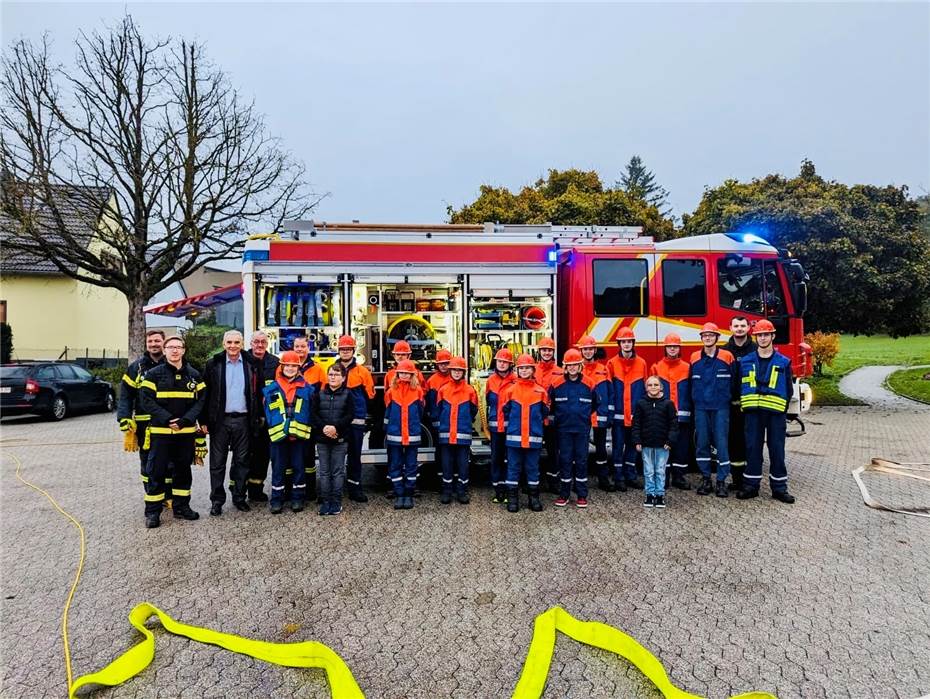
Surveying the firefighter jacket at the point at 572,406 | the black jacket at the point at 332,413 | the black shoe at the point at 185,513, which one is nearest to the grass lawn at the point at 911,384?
the firefighter jacket at the point at 572,406

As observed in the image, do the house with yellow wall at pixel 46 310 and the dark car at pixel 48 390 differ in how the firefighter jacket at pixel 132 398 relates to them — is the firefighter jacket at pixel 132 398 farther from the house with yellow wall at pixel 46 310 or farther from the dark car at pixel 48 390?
the house with yellow wall at pixel 46 310

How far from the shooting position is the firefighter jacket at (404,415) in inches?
233

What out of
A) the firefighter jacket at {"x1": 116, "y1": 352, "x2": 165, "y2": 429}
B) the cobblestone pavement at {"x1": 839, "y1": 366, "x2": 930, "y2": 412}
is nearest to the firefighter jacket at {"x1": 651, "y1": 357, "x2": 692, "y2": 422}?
the firefighter jacket at {"x1": 116, "y1": 352, "x2": 165, "y2": 429}

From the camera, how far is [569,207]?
19203 mm

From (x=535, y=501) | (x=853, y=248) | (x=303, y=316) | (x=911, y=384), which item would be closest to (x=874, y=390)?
(x=911, y=384)

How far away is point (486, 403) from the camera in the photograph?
6.36m

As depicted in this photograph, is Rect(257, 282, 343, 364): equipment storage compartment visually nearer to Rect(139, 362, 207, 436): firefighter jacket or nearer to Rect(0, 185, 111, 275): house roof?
Rect(139, 362, 207, 436): firefighter jacket

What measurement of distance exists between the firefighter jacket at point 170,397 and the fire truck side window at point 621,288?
4446 mm

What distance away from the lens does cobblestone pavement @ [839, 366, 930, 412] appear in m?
14.9

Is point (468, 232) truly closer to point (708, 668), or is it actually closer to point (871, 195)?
point (708, 668)

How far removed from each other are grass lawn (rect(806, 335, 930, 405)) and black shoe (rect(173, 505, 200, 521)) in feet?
49.3

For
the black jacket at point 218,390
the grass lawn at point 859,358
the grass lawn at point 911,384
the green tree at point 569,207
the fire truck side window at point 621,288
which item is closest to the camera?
the black jacket at point 218,390

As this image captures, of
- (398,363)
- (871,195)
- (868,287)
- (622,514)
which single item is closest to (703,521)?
(622,514)

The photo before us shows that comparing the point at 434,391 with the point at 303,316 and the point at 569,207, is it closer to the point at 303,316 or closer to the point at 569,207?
the point at 303,316
